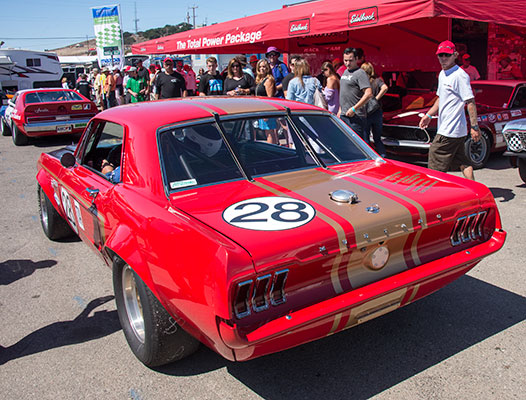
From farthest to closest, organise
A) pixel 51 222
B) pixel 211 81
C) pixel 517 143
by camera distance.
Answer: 1. pixel 211 81
2. pixel 517 143
3. pixel 51 222

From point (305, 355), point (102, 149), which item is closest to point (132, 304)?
point (305, 355)

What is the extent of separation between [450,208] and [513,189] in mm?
4208

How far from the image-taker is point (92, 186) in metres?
3.43

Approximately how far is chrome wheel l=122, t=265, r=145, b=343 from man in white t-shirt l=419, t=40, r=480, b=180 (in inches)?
150

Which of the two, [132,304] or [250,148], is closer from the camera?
[132,304]

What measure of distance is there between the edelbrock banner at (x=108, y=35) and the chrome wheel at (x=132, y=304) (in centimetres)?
2140

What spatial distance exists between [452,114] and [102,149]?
3.58m

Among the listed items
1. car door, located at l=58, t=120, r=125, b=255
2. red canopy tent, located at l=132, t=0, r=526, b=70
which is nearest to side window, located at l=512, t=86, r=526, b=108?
red canopy tent, located at l=132, t=0, r=526, b=70

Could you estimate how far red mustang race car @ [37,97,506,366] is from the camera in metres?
2.19

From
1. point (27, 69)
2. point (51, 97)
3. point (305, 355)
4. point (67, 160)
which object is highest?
point (27, 69)

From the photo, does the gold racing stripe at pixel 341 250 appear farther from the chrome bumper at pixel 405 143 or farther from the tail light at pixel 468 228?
the chrome bumper at pixel 405 143

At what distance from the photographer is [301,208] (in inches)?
99.9

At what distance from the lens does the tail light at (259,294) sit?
215 cm

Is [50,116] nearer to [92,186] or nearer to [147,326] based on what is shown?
[92,186]
